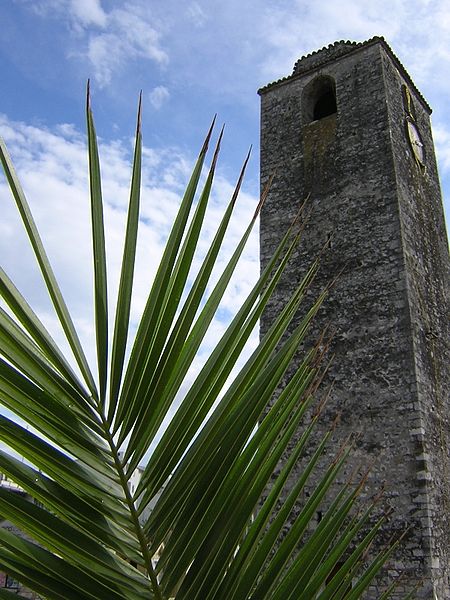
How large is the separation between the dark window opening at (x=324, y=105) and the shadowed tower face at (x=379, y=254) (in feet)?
0.07

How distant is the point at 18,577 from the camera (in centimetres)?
100

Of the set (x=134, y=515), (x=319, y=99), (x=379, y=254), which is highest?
(x=319, y=99)

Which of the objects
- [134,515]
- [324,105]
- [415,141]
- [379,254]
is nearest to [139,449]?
[134,515]

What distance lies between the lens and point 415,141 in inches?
423

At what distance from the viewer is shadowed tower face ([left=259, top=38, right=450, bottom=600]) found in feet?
25.6

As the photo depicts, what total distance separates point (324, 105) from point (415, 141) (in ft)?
6.00

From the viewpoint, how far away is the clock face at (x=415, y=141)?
10539 mm

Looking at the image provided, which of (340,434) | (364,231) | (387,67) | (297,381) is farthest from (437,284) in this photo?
(297,381)

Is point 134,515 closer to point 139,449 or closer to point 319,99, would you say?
point 139,449

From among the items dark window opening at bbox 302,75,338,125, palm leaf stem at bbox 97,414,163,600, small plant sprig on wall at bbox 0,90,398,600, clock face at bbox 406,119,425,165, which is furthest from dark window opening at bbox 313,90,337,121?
palm leaf stem at bbox 97,414,163,600

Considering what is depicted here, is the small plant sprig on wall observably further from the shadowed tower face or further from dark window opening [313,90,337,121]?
dark window opening [313,90,337,121]

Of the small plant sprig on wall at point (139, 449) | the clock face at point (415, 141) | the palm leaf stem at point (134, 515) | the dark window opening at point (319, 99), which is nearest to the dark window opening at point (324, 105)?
the dark window opening at point (319, 99)

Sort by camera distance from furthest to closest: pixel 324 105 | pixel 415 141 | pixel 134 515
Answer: pixel 324 105
pixel 415 141
pixel 134 515

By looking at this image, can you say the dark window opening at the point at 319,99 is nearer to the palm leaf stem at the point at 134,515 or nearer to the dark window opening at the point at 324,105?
Answer: the dark window opening at the point at 324,105
